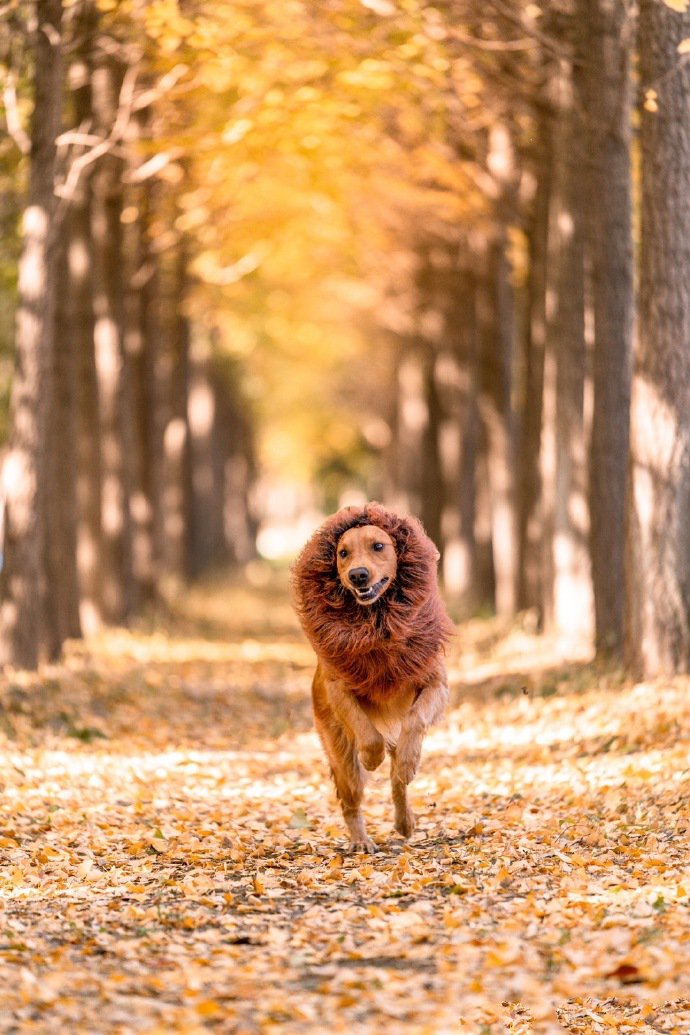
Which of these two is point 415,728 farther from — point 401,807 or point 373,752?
point 401,807

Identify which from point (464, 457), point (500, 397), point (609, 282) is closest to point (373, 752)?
point (609, 282)

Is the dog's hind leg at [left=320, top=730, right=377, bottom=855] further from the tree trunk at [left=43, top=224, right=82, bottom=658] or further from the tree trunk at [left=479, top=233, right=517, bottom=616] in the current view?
the tree trunk at [left=479, top=233, right=517, bottom=616]

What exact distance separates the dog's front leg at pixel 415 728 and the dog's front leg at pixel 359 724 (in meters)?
0.12

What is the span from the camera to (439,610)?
835cm

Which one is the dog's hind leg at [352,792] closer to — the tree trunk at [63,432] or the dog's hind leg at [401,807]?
the dog's hind leg at [401,807]

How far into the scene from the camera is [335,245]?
2756cm

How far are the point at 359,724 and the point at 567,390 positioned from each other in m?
8.15

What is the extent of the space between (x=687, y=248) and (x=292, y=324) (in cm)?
2121

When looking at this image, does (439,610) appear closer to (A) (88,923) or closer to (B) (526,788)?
(B) (526,788)

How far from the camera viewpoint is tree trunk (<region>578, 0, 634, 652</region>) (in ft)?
44.4

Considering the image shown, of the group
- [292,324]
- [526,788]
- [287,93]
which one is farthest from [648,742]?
[292,324]

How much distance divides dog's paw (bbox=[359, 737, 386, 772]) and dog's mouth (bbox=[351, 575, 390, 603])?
2.61 feet

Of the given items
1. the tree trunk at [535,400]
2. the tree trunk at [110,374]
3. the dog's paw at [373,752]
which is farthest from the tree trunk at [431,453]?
A: the dog's paw at [373,752]

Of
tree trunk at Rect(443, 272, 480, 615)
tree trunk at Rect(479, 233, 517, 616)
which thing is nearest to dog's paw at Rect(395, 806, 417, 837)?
tree trunk at Rect(479, 233, 517, 616)
